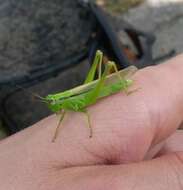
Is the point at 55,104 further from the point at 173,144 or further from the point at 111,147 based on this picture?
the point at 173,144

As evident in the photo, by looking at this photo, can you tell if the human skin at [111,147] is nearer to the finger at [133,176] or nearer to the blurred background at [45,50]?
the finger at [133,176]

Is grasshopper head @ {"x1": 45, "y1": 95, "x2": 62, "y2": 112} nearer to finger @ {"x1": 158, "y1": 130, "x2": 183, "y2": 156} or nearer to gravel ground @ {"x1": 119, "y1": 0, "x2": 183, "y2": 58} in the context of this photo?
finger @ {"x1": 158, "y1": 130, "x2": 183, "y2": 156}

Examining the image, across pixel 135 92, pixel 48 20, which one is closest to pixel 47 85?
pixel 48 20

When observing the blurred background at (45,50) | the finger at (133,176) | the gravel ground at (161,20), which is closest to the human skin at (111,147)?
the finger at (133,176)

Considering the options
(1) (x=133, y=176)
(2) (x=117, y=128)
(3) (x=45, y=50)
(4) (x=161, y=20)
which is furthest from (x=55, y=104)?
(4) (x=161, y=20)

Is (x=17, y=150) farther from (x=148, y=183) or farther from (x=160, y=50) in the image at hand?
(x=160, y=50)

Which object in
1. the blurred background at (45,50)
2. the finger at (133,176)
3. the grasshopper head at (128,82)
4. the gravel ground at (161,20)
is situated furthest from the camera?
the gravel ground at (161,20)
